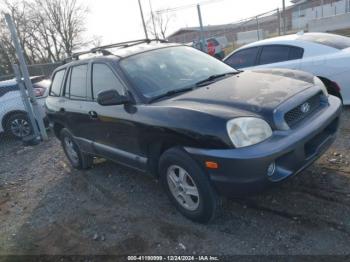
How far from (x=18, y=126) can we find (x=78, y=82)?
15.6 feet

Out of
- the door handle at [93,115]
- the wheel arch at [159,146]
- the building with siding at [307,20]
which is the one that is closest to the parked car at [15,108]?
the door handle at [93,115]

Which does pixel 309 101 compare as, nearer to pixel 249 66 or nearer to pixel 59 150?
pixel 249 66

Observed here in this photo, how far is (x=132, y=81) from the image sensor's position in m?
3.96

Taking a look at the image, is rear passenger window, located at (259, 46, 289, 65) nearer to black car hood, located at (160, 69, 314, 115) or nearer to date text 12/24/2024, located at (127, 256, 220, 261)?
black car hood, located at (160, 69, 314, 115)

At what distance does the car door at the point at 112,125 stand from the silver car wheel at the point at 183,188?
513 mm

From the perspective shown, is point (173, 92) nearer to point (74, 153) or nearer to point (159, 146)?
point (159, 146)

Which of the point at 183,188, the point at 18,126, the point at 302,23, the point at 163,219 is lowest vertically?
the point at 302,23

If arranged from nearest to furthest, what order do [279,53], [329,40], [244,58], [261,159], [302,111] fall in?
[261,159] → [302,111] → [329,40] → [279,53] → [244,58]

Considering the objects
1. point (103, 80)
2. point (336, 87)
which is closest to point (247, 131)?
point (103, 80)

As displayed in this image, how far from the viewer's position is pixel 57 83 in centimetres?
591

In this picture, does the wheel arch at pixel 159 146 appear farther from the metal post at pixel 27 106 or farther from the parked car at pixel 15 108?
the parked car at pixel 15 108

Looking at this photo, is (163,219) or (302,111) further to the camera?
(163,219)

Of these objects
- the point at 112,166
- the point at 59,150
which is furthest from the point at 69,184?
the point at 59,150

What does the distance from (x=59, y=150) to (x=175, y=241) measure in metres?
4.89
